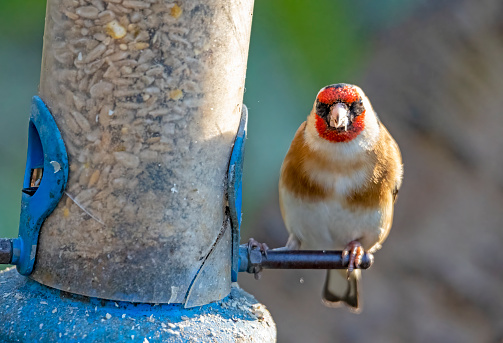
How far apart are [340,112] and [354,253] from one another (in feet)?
1.96

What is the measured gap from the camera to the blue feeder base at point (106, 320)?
2.05 m

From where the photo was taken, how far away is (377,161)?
3295 millimetres

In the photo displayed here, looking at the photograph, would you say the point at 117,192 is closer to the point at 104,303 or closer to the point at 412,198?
the point at 104,303

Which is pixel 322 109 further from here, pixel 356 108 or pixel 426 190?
pixel 426 190

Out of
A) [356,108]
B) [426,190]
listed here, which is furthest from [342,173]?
[426,190]

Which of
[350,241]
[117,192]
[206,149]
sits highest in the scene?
[206,149]

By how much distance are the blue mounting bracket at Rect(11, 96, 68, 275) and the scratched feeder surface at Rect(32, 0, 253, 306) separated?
1.0 inches

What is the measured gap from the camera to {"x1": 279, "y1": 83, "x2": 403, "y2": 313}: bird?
125 inches

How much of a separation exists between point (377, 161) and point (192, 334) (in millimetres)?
1467

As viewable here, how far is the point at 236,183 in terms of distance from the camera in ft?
7.76

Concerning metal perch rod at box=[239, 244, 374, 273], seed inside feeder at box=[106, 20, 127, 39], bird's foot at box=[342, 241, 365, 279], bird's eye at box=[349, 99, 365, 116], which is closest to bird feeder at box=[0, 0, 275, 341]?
seed inside feeder at box=[106, 20, 127, 39]

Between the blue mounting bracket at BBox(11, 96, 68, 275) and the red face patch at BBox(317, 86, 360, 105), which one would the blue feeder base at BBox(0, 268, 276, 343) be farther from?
the red face patch at BBox(317, 86, 360, 105)

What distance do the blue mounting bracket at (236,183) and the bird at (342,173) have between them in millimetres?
759

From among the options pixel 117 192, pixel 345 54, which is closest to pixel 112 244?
pixel 117 192
